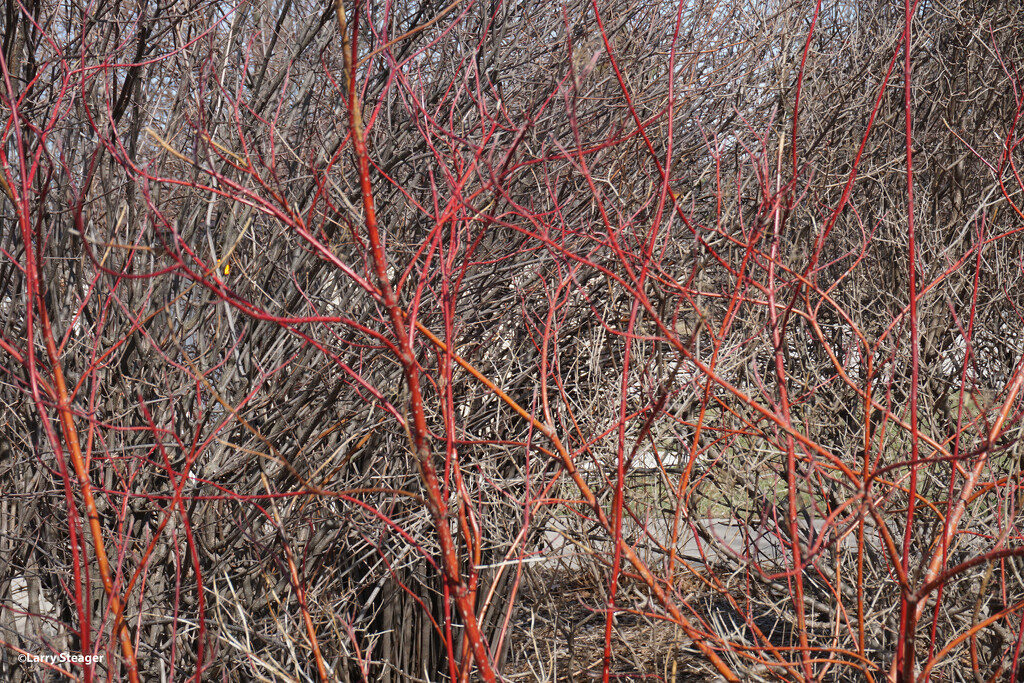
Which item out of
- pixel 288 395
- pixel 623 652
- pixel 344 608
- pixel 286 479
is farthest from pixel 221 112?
pixel 623 652

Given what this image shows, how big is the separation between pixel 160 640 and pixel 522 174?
3.12m

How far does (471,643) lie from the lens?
5.98 feet

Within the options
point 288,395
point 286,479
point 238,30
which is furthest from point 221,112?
point 286,479

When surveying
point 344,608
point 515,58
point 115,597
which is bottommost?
point 344,608

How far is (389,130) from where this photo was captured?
4406 millimetres

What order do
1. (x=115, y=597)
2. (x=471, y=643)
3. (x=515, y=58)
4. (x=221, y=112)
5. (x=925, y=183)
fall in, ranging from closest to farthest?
1. (x=471, y=643)
2. (x=115, y=597)
3. (x=221, y=112)
4. (x=515, y=58)
5. (x=925, y=183)

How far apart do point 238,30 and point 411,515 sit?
2.88 metres

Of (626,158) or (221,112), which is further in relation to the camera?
(626,158)

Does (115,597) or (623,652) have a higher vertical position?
(115,597)

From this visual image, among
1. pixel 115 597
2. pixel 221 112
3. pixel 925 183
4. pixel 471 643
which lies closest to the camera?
pixel 471 643

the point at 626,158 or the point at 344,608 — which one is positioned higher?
the point at 626,158

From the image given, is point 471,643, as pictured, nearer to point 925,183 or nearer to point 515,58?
point 515,58

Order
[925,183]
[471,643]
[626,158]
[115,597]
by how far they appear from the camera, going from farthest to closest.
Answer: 1. [925,183]
2. [626,158]
3. [115,597]
4. [471,643]

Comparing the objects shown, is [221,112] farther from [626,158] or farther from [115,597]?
[115,597]
